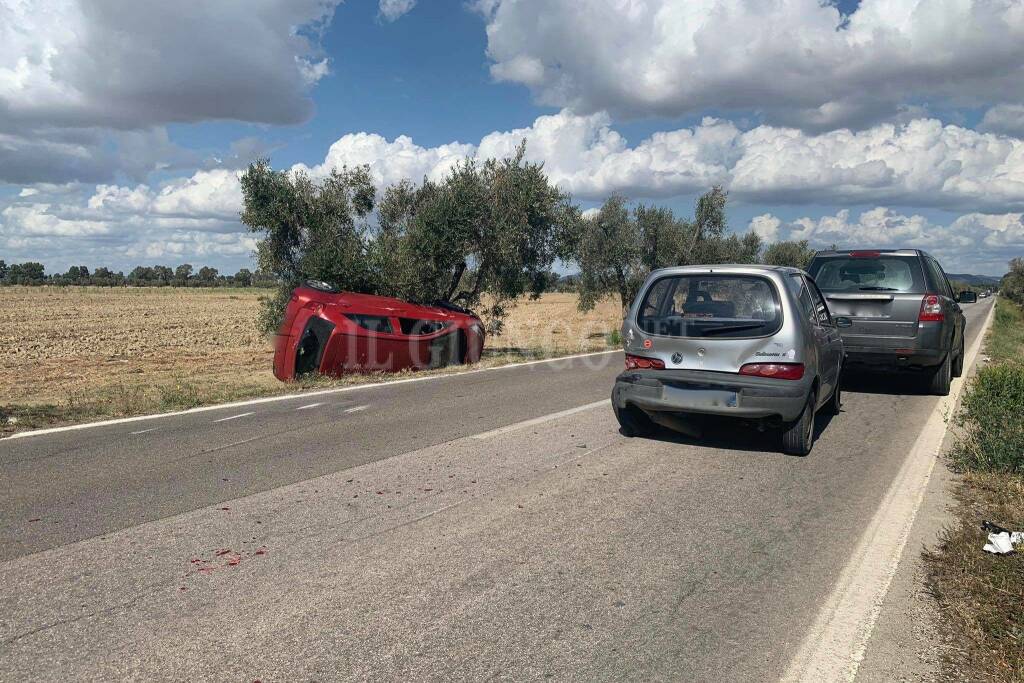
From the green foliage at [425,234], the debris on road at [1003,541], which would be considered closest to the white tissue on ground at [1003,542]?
the debris on road at [1003,541]

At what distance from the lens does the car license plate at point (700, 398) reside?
6.31 meters

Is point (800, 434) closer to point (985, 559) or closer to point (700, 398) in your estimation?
point (700, 398)

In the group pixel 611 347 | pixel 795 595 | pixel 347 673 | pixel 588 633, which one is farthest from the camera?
pixel 611 347

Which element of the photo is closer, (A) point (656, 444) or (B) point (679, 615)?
(B) point (679, 615)

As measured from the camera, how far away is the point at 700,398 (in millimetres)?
6414

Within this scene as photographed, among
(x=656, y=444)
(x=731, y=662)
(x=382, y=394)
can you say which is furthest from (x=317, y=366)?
(x=731, y=662)

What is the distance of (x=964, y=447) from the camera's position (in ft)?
21.9

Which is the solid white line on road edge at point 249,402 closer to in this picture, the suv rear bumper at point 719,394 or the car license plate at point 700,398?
the suv rear bumper at point 719,394

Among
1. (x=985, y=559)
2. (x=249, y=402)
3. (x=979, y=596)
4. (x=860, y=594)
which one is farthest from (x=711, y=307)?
(x=249, y=402)

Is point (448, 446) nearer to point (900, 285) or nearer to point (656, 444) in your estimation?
point (656, 444)

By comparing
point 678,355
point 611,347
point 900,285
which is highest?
point 900,285

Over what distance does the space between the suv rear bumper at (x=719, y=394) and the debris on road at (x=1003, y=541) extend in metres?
2.01

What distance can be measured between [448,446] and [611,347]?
13.0 m

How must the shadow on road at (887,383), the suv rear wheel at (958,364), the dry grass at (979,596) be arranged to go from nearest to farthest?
the dry grass at (979,596) < the shadow on road at (887,383) < the suv rear wheel at (958,364)
